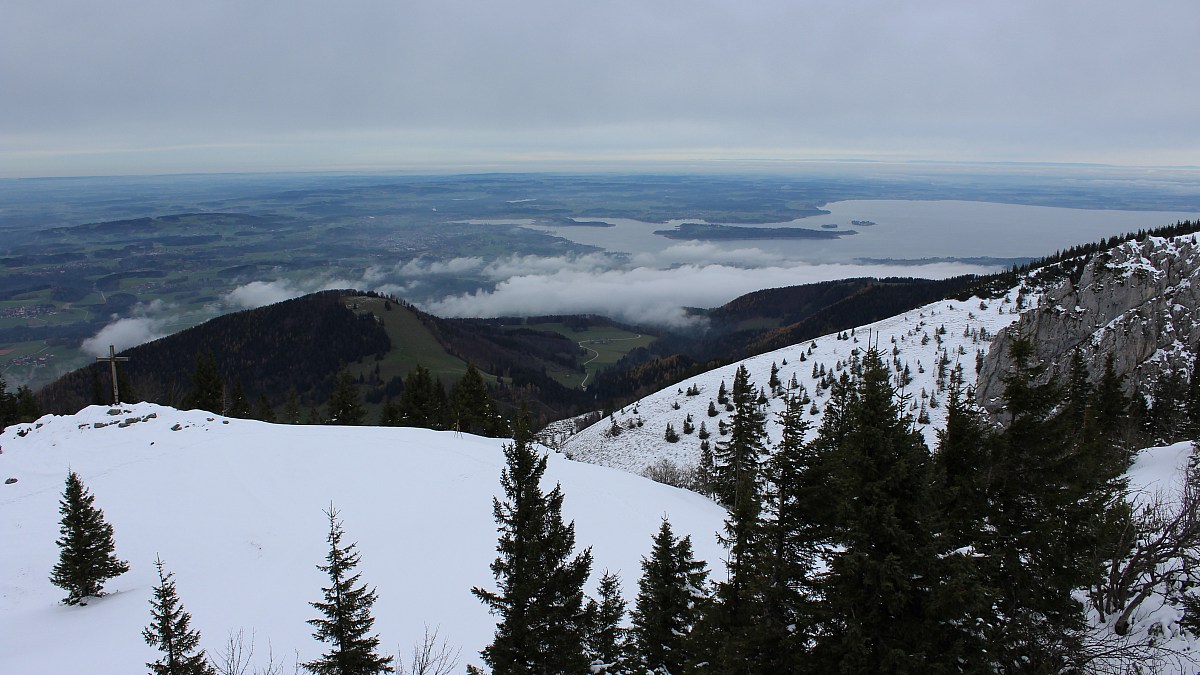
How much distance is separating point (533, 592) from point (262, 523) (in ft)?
54.2

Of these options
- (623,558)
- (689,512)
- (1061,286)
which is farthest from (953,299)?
(623,558)

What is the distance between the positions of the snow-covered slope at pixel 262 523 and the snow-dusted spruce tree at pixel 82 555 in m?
0.63

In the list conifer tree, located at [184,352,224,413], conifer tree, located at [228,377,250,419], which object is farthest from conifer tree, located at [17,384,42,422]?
conifer tree, located at [228,377,250,419]

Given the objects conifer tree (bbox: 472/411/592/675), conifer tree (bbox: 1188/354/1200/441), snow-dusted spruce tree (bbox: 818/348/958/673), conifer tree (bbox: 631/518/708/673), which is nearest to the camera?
snow-dusted spruce tree (bbox: 818/348/958/673)

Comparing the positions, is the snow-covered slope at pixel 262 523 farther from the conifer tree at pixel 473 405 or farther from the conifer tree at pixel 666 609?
the conifer tree at pixel 473 405

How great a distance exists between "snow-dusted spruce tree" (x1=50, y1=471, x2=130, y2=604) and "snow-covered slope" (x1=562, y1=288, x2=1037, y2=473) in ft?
201

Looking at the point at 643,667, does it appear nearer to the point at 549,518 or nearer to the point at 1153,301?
the point at 549,518

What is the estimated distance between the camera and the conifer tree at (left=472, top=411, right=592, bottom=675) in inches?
474

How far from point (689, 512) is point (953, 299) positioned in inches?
4988

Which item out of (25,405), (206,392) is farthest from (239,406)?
(25,405)

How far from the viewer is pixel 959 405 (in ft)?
39.6

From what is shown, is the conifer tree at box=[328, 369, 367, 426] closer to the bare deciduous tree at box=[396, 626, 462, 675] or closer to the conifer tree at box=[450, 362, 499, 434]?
the conifer tree at box=[450, 362, 499, 434]

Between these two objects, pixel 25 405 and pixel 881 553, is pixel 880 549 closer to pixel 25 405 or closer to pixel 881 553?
pixel 881 553

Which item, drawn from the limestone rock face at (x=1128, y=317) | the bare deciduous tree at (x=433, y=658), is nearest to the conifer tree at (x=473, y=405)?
the bare deciduous tree at (x=433, y=658)
